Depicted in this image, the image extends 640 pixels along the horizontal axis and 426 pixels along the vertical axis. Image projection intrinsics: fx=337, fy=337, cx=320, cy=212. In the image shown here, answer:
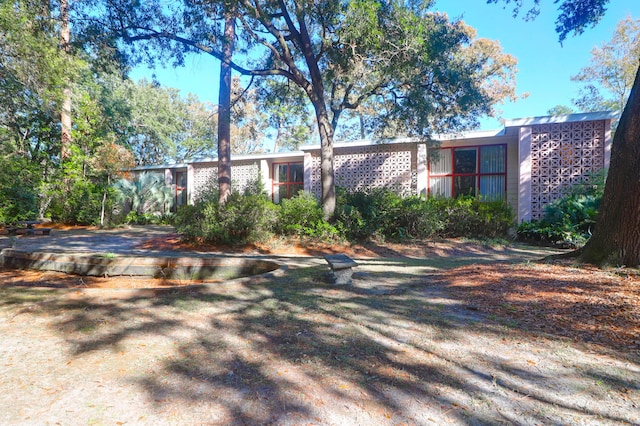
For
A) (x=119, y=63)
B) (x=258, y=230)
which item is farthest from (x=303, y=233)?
(x=119, y=63)

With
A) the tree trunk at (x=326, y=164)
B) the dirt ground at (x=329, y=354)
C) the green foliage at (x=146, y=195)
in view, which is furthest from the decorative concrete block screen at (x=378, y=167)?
the green foliage at (x=146, y=195)

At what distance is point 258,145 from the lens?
37.0 metres

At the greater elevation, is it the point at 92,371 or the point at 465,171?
the point at 465,171

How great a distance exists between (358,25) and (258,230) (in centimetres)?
556

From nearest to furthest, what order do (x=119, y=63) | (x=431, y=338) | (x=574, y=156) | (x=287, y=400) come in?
1. (x=287, y=400)
2. (x=431, y=338)
3. (x=119, y=63)
4. (x=574, y=156)

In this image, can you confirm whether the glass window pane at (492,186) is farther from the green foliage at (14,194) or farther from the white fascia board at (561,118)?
the green foliage at (14,194)

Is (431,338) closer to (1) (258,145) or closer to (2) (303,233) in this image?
(2) (303,233)

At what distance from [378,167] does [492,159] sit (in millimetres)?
4423

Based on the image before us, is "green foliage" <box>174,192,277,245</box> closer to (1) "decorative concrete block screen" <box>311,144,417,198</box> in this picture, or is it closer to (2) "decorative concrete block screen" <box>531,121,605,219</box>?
(1) "decorative concrete block screen" <box>311,144,417,198</box>

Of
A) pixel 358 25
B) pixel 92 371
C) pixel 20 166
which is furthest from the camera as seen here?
pixel 20 166

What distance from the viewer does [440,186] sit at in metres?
13.9

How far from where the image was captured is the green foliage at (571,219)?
9.53 m

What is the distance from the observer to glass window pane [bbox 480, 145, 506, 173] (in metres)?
13.1

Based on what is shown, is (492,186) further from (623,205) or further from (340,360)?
(340,360)
